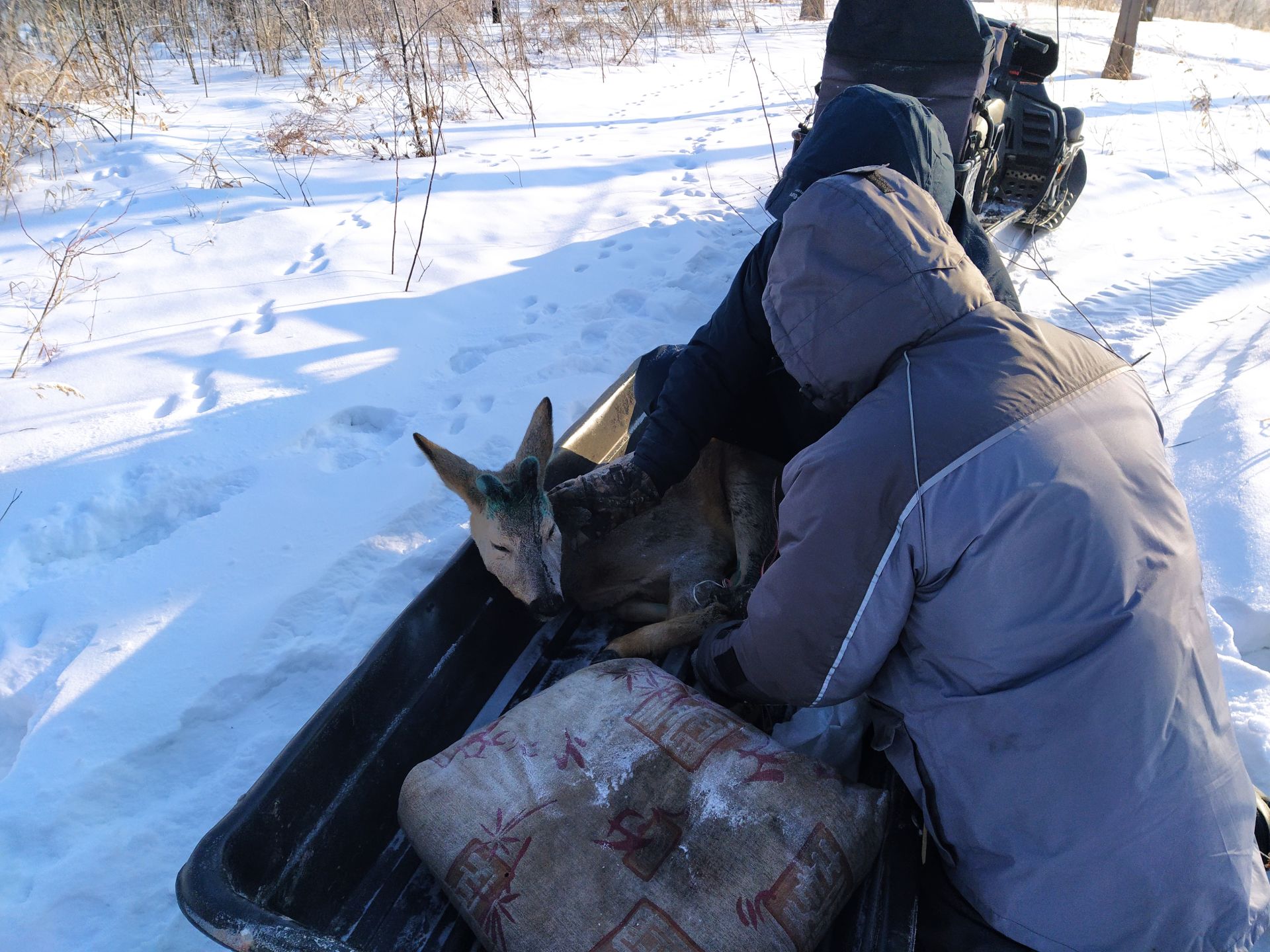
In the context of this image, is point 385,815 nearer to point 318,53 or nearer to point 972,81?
point 972,81

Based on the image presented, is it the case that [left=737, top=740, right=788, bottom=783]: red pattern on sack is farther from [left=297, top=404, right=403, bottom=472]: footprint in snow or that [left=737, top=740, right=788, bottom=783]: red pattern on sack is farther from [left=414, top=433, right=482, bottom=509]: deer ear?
[left=297, top=404, right=403, bottom=472]: footprint in snow

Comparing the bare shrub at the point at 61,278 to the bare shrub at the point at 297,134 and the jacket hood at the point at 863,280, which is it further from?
the jacket hood at the point at 863,280

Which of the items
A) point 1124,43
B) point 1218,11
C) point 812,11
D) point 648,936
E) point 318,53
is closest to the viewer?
Answer: point 648,936

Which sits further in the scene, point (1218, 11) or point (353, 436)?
point (1218, 11)

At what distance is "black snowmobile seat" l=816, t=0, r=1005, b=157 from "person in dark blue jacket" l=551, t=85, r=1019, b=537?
1812 millimetres

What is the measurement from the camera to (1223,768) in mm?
1954

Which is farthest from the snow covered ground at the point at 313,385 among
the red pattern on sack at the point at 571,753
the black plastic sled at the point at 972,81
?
the red pattern on sack at the point at 571,753

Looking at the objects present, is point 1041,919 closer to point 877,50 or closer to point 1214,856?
point 1214,856

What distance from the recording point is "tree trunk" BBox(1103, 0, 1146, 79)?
44.5ft

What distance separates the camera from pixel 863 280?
220 centimetres

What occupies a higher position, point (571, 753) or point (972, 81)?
point (972, 81)

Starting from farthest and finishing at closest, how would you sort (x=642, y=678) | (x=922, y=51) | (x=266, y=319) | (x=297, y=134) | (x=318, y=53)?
(x=318, y=53)
(x=297, y=134)
(x=266, y=319)
(x=922, y=51)
(x=642, y=678)

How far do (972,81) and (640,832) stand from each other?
16.5 ft

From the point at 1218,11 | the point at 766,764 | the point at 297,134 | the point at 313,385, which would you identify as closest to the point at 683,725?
the point at 766,764
